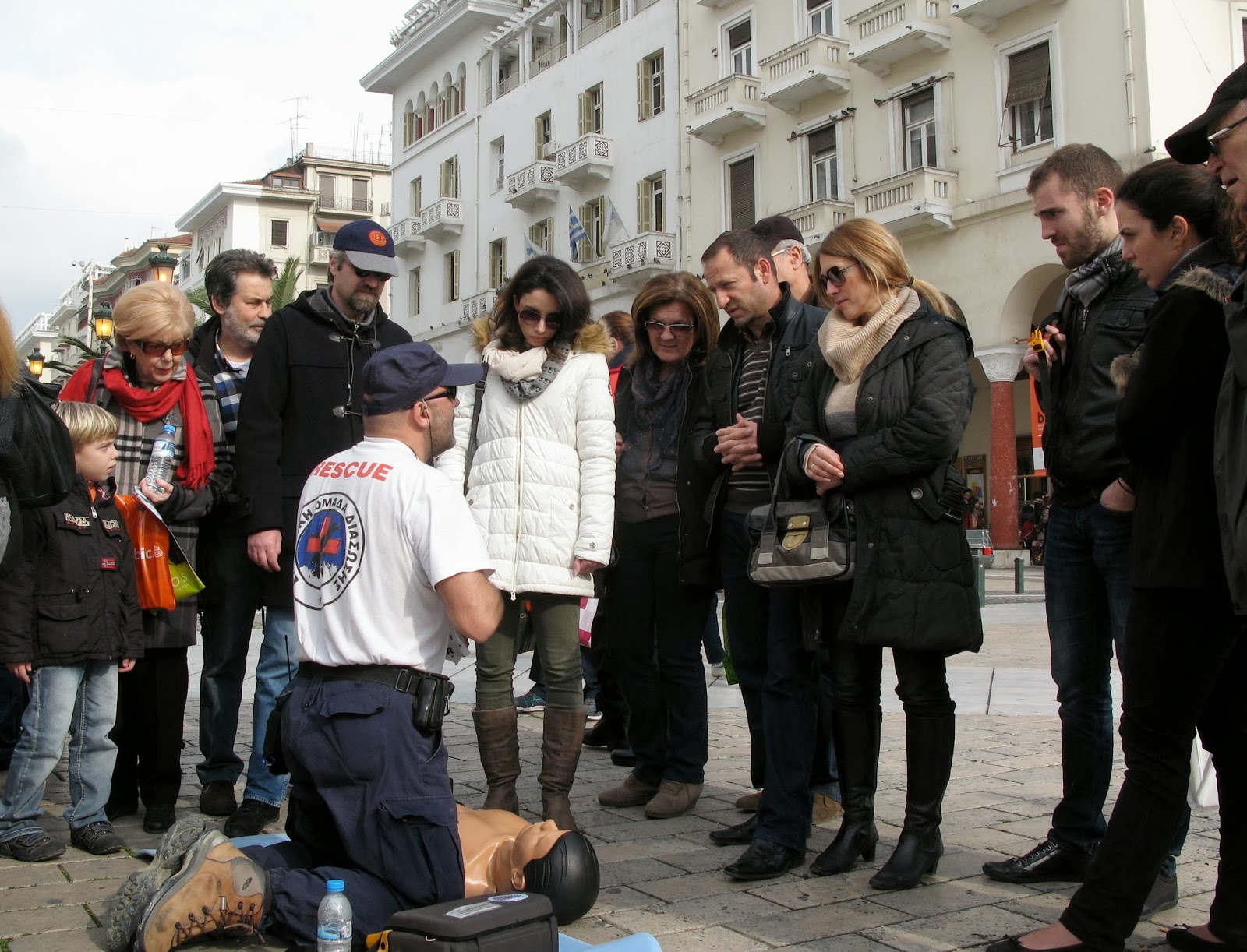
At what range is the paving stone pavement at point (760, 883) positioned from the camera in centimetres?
352

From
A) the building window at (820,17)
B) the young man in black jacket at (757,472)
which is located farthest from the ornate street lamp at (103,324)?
the building window at (820,17)

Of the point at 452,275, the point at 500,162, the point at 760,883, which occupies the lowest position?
the point at 760,883

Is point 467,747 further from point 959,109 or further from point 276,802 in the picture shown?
point 959,109

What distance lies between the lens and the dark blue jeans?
16.9ft

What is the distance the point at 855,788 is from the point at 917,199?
2076 cm

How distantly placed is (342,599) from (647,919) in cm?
130

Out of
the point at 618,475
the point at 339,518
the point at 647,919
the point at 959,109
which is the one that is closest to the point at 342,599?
the point at 339,518

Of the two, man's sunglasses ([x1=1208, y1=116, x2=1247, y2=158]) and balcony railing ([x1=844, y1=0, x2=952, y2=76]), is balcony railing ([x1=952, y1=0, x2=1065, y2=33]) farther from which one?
man's sunglasses ([x1=1208, y1=116, x2=1247, y2=158])

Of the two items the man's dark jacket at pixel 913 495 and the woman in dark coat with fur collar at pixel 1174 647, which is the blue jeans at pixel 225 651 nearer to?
the man's dark jacket at pixel 913 495

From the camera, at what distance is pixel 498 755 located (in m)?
4.68

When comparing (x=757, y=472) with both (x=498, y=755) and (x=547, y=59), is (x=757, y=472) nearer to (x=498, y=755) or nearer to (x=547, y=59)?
(x=498, y=755)

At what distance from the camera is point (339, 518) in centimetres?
354

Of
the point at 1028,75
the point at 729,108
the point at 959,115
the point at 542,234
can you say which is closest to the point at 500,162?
the point at 542,234

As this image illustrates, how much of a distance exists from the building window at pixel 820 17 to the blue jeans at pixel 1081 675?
24.4 metres
